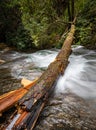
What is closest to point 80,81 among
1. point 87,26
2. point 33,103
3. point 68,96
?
point 68,96

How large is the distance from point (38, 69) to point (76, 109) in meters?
3.05

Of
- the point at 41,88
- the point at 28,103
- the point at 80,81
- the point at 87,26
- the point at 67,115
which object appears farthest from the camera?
the point at 87,26

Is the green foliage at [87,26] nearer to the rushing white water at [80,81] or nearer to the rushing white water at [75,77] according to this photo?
the rushing white water at [75,77]

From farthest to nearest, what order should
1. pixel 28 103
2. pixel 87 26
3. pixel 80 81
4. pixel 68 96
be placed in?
pixel 87 26, pixel 80 81, pixel 68 96, pixel 28 103

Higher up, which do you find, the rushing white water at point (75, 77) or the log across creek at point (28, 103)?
the log across creek at point (28, 103)

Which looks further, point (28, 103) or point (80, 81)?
point (80, 81)

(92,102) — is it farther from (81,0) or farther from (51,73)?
(81,0)

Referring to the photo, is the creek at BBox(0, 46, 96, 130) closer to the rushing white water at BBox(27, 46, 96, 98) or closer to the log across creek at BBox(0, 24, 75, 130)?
the rushing white water at BBox(27, 46, 96, 98)

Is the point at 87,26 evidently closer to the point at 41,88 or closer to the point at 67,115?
the point at 41,88

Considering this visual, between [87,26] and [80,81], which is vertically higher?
[87,26]

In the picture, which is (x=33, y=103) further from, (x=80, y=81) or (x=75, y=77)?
(x=75, y=77)

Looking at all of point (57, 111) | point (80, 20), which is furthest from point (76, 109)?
point (80, 20)

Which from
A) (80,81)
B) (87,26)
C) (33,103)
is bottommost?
(80,81)

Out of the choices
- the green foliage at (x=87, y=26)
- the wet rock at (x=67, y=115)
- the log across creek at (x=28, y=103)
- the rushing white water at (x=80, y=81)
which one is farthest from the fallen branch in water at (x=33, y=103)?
the green foliage at (x=87, y=26)
